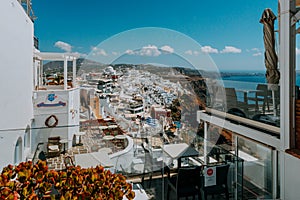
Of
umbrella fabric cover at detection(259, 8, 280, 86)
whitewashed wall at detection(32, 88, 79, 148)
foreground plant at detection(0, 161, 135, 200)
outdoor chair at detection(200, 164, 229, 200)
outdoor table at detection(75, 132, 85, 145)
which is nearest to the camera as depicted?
foreground plant at detection(0, 161, 135, 200)

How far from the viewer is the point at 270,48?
2887 millimetres

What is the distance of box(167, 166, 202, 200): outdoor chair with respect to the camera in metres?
2.18

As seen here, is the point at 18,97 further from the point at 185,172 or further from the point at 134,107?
the point at 185,172

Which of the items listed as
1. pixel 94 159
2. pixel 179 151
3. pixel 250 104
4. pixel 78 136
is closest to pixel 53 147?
pixel 94 159

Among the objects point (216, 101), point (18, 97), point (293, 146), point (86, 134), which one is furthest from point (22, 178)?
point (18, 97)

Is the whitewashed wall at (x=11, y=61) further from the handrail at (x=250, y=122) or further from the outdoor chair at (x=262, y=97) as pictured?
the outdoor chair at (x=262, y=97)

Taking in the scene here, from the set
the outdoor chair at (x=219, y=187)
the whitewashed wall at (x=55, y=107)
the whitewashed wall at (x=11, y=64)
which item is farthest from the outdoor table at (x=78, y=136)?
the whitewashed wall at (x=55, y=107)

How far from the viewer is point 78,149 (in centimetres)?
283

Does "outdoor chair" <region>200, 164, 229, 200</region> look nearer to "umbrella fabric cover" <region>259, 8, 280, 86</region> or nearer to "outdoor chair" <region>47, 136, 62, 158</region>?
"umbrella fabric cover" <region>259, 8, 280, 86</region>

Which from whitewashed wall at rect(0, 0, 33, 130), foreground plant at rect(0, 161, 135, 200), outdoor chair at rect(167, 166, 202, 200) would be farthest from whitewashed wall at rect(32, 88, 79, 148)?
foreground plant at rect(0, 161, 135, 200)

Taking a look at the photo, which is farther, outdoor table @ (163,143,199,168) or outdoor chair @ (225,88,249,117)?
outdoor chair @ (225,88,249,117)

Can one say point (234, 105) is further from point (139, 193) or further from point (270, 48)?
point (139, 193)

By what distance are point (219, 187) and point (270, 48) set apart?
1.77 meters

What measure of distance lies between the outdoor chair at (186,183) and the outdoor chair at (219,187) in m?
0.06
